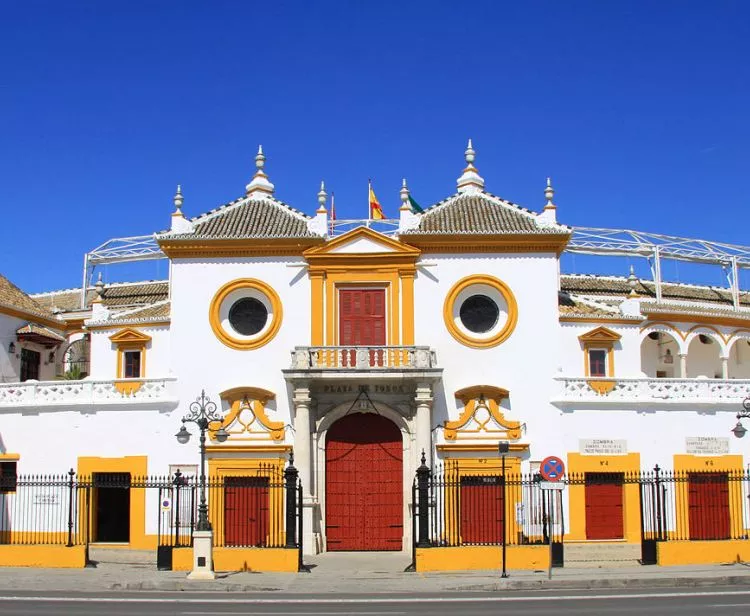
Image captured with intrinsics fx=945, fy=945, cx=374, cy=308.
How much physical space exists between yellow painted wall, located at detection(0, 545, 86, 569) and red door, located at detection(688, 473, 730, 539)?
16.7 meters

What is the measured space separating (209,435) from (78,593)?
28.4ft

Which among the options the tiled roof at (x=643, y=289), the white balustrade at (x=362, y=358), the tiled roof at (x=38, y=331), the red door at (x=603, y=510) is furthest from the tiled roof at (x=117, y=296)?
the red door at (x=603, y=510)

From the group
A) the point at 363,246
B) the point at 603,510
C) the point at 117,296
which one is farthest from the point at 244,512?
the point at 117,296

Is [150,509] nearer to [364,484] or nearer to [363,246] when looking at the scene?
[364,484]

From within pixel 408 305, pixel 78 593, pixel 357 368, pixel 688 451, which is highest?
pixel 408 305

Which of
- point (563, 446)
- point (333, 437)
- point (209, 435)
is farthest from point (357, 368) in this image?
point (563, 446)

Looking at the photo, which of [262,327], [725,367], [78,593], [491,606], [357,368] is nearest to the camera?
[491,606]

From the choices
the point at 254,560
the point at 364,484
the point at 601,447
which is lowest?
the point at 254,560

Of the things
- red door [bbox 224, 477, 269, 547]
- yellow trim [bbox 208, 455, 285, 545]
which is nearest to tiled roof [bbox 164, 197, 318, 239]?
yellow trim [bbox 208, 455, 285, 545]

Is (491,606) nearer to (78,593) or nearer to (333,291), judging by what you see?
(78,593)

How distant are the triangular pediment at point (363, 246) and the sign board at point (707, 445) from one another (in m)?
9.73

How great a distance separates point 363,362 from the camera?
2681 cm

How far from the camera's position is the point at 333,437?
90.9 ft

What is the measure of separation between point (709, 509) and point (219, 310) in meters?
15.5
